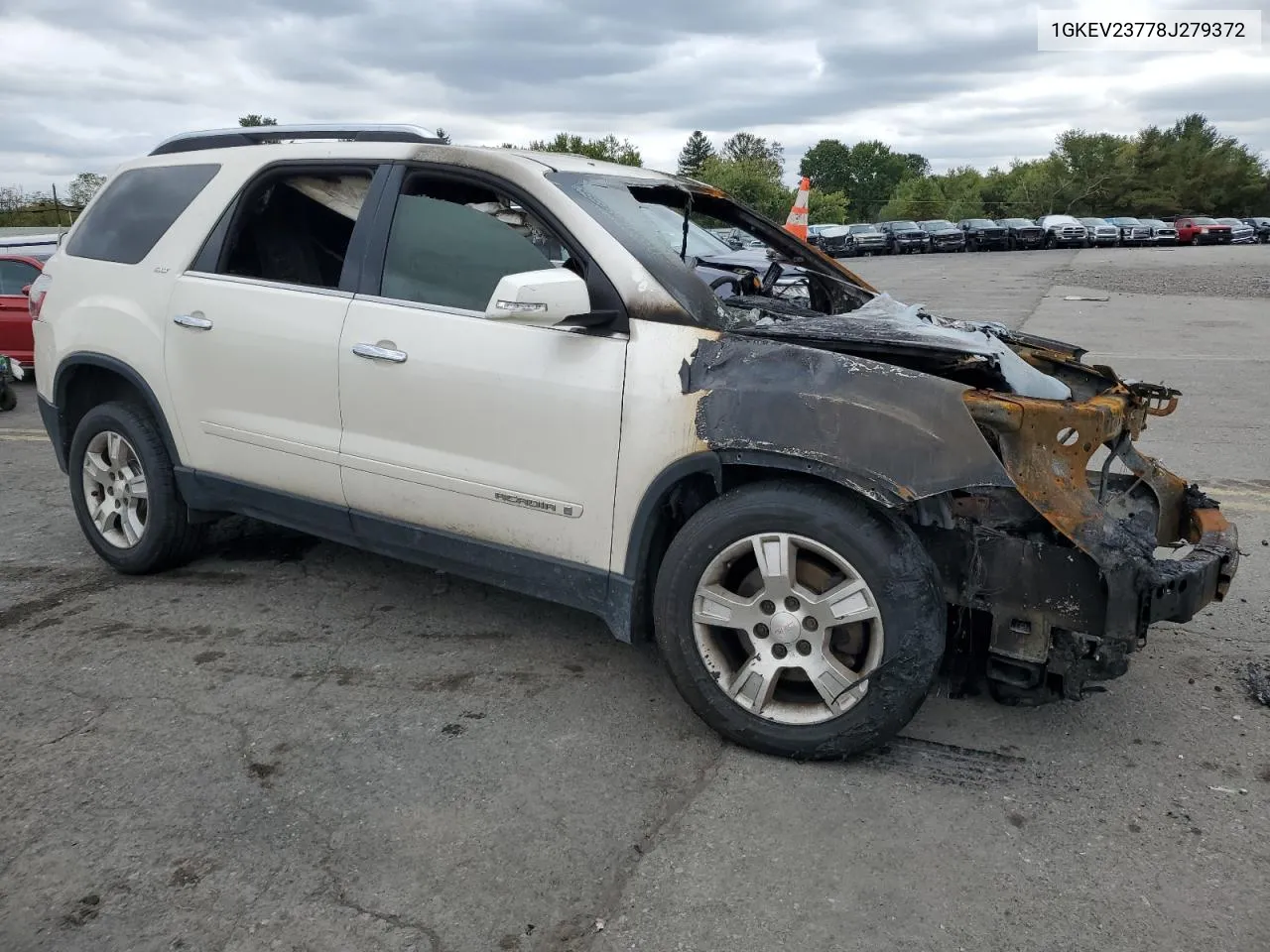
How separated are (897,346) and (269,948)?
2.32 metres

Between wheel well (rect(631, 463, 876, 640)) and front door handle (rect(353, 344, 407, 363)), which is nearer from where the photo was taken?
Result: wheel well (rect(631, 463, 876, 640))

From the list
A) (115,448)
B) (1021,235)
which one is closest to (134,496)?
(115,448)

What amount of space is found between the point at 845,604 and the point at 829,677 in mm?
232

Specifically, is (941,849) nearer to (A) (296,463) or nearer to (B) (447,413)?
(B) (447,413)

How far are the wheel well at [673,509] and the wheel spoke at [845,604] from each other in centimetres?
35

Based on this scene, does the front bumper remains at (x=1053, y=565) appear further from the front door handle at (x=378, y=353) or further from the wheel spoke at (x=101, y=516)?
the wheel spoke at (x=101, y=516)

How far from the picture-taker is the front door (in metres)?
3.36

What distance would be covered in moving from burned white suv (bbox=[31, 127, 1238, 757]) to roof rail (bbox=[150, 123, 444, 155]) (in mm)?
18

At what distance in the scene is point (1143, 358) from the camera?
36.8 feet

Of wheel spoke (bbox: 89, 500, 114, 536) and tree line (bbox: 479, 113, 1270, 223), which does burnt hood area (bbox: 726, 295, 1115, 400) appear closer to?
wheel spoke (bbox: 89, 500, 114, 536)

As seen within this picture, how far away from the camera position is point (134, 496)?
4.73 m

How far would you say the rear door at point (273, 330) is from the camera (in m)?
3.94

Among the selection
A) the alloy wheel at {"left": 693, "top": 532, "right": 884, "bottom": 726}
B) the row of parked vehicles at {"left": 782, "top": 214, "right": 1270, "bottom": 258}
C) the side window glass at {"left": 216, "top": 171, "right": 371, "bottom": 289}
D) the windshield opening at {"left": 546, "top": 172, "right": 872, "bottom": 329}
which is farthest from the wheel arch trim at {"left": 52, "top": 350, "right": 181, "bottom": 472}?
the row of parked vehicles at {"left": 782, "top": 214, "right": 1270, "bottom": 258}

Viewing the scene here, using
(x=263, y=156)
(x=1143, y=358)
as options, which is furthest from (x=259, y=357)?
(x=1143, y=358)
